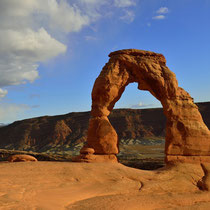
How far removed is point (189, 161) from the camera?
1290cm

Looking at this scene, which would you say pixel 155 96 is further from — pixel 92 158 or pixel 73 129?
pixel 73 129

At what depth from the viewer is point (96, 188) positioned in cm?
800

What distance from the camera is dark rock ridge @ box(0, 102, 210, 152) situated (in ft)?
207

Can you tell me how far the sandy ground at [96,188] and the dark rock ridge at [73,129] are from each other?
163 feet

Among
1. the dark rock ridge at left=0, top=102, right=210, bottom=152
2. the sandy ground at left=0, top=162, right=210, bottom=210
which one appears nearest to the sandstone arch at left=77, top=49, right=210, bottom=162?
the sandy ground at left=0, top=162, right=210, bottom=210

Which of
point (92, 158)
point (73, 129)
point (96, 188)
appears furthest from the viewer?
point (73, 129)

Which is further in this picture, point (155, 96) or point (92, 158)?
point (155, 96)

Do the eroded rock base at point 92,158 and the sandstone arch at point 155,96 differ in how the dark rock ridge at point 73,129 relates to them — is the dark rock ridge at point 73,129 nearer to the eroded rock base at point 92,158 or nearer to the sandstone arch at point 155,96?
the sandstone arch at point 155,96

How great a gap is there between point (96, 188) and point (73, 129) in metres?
60.5

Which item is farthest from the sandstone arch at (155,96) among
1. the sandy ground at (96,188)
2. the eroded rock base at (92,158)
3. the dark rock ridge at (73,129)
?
the dark rock ridge at (73,129)

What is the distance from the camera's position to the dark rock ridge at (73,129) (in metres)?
63.1

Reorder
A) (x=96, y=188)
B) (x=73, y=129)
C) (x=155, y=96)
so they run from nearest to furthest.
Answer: (x=96, y=188), (x=155, y=96), (x=73, y=129)

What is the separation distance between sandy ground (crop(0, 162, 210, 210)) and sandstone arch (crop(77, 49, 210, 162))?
2.16 meters

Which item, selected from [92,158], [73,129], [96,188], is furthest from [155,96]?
[73,129]
